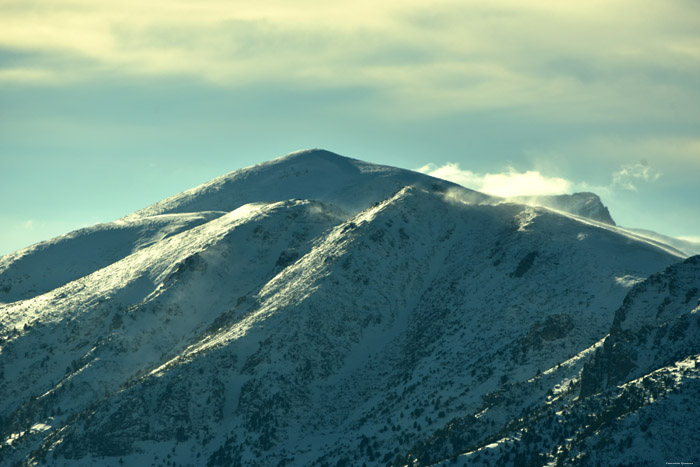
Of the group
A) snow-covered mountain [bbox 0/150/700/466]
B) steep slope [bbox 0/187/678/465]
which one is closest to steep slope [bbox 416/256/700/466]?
snow-covered mountain [bbox 0/150/700/466]

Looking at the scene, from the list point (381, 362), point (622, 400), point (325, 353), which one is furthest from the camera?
point (325, 353)

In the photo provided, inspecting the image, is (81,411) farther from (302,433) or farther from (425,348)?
(425,348)

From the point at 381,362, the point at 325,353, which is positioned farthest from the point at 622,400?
the point at 325,353

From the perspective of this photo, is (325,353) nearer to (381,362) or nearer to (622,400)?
(381,362)

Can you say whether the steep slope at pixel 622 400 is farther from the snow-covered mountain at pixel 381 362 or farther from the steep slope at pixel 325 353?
the steep slope at pixel 325 353

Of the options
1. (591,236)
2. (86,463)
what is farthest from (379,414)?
(591,236)

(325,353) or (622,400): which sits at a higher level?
(325,353)

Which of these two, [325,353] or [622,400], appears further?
[325,353]
